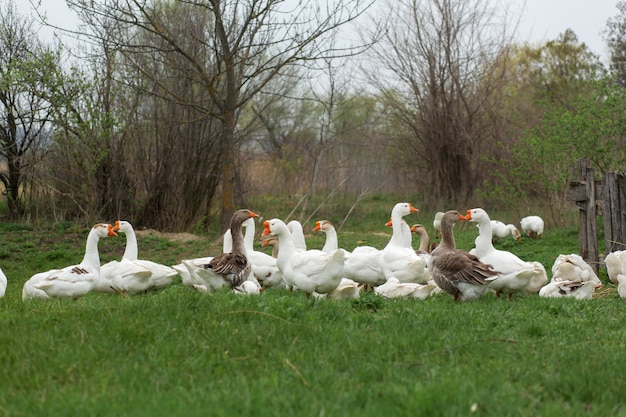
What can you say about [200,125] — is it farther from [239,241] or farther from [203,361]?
[203,361]

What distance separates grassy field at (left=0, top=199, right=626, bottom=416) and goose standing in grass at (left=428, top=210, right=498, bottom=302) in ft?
2.54

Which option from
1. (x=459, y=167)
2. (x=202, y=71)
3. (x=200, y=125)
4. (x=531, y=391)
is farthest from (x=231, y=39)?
(x=531, y=391)

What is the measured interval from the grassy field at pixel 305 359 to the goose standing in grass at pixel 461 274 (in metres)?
0.77

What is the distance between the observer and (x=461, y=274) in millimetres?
8234

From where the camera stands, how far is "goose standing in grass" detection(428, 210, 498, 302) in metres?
8.20

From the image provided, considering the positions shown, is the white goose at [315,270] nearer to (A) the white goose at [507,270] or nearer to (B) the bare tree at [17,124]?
(A) the white goose at [507,270]

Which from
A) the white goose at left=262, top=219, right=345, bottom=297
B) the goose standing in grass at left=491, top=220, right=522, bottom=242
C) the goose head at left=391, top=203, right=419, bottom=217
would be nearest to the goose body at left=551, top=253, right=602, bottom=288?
the goose head at left=391, top=203, right=419, bottom=217

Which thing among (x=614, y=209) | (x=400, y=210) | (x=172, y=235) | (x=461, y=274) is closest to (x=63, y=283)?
(x=461, y=274)

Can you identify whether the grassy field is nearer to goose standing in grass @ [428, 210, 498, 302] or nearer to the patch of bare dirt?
goose standing in grass @ [428, 210, 498, 302]

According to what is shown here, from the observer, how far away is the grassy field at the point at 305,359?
3836 mm

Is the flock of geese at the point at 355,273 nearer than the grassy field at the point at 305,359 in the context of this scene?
No

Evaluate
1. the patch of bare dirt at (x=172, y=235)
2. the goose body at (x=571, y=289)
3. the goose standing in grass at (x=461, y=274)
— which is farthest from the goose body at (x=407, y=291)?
the patch of bare dirt at (x=172, y=235)

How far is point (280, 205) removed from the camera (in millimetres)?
25016

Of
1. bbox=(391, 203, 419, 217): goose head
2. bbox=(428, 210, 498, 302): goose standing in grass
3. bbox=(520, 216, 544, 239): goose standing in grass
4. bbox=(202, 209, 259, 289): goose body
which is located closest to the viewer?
bbox=(428, 210, 498, 302): goose standing in grass
